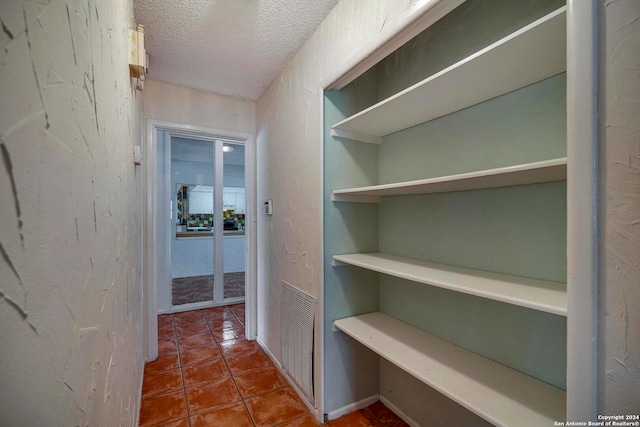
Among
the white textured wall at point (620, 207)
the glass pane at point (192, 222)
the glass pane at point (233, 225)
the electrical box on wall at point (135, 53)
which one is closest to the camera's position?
the white textured wall at point (620, 207)

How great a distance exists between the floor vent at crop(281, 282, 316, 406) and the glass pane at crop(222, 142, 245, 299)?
2173 millimetres

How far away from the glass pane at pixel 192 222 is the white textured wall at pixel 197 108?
1873 millimetres

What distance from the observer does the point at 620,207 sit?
0.59 meters

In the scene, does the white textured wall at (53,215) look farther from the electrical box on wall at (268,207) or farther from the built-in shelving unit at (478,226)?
the electrical box on wall at (268,207)

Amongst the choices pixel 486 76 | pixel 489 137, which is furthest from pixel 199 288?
pixel 486 76

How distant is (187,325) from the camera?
302 cm

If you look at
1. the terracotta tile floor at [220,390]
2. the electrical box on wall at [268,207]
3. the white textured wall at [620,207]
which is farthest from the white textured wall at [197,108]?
the white textured wall at [620,207]

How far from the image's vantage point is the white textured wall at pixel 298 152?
143 centimetres

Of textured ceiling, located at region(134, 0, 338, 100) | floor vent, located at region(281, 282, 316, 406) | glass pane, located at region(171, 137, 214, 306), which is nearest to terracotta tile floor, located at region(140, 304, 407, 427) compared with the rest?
floor vent, located at region(281, 282, 316, 406)

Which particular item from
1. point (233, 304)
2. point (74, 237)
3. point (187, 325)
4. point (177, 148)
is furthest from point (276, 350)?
point (177, 148)

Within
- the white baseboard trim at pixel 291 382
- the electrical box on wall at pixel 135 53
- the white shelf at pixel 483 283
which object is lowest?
the white baseboard trim at pixel 291 382

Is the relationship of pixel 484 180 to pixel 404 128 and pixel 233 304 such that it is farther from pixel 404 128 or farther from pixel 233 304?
pixel 233 304

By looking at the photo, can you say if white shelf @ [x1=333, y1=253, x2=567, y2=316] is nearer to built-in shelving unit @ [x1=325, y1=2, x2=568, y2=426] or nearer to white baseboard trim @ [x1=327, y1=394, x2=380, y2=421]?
built-in shelving unit @ [x1=325, y1=2, x2=568, y2=426]

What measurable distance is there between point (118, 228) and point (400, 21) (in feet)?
4.46
